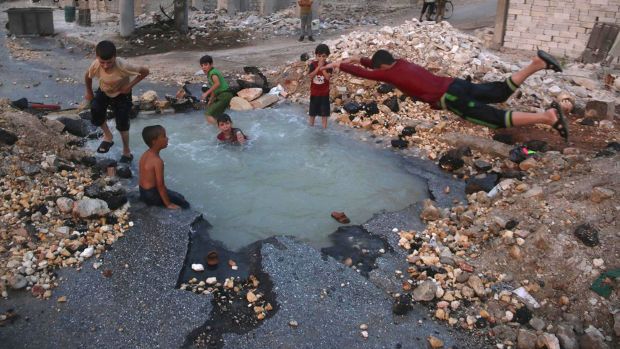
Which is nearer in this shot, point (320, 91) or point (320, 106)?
point (320, 91)

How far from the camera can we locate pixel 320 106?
7543 millimetres

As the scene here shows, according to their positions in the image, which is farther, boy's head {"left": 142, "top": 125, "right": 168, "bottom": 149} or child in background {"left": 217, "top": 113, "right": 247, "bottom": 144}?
child in background {"left": 217, "top": 113, "right": 247, "bottom": 144}

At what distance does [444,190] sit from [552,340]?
2.59m

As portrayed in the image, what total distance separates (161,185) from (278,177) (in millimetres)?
1816

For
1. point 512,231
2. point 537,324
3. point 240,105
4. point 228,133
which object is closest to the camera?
point 537,324

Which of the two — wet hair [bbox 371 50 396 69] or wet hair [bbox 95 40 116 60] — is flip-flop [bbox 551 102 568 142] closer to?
wet hair [bbox 371 50 396 69]

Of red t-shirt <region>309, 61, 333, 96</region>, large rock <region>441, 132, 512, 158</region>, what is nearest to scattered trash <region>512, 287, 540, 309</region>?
large rock <region>441, 132, 512, 158</region>

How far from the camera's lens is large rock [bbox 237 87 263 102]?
889 centimetres

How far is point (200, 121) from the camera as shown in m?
8.19

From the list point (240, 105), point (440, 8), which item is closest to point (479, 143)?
point (240, 105)

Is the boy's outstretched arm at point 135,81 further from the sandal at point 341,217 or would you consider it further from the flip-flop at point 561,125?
the flip-flop at point 561,125

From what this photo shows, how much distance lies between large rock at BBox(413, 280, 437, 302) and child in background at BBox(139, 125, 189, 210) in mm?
2500

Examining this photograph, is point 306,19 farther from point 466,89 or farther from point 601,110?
point 466,89

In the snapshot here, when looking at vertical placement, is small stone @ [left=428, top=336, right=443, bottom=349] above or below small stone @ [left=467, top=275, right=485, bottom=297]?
below
